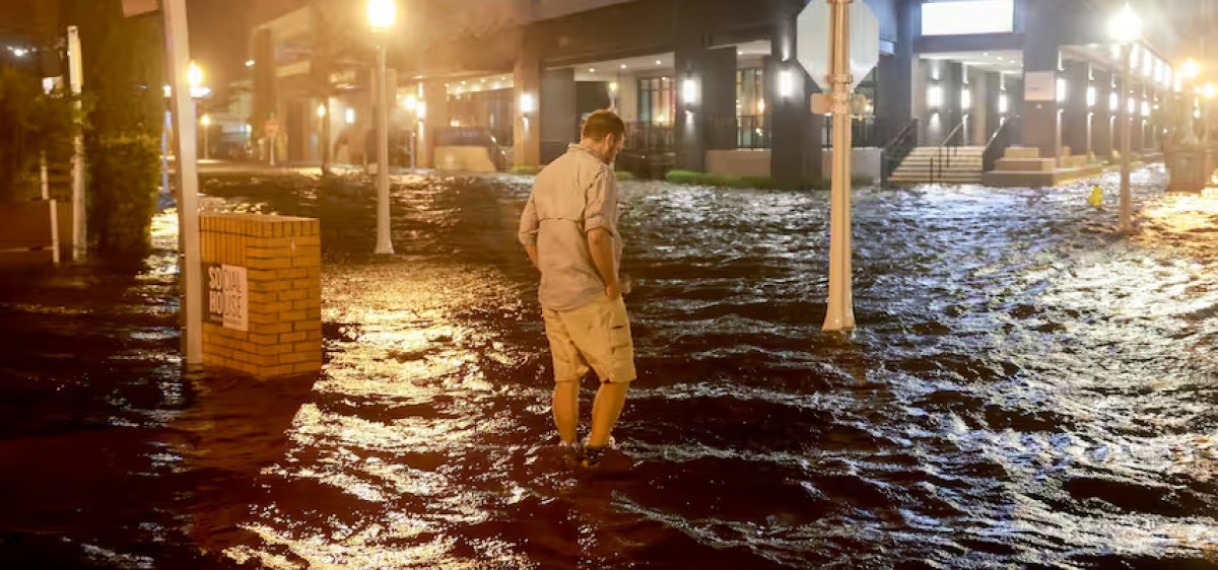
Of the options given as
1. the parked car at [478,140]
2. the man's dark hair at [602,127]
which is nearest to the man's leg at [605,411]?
the man's dark hair at [602,127]

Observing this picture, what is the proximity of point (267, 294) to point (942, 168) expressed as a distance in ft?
131

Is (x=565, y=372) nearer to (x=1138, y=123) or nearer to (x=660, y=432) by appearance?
(x=660, y=432)

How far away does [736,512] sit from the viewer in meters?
6.38

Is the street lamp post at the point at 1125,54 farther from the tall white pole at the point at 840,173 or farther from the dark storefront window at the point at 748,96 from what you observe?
the dark storefront window at the point at 748,96

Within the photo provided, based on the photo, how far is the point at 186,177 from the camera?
1023 cm

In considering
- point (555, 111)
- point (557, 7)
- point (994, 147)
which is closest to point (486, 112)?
point (555, 111)

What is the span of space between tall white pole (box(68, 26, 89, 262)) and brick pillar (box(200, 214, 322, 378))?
838cm

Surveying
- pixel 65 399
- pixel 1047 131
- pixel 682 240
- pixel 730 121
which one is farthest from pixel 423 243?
pixel 1047 131

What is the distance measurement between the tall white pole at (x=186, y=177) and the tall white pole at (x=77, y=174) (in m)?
7.87

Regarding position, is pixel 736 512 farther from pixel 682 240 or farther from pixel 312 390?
pixel 682 240

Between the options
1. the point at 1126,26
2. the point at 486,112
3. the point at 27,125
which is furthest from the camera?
the point at 486,112

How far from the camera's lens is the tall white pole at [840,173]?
1175cm

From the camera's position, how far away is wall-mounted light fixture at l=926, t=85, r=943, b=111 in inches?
2106

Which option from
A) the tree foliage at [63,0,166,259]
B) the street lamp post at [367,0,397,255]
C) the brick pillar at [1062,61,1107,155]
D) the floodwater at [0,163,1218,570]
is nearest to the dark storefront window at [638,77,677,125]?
the brick pillar at [1062,61,1107,155]
